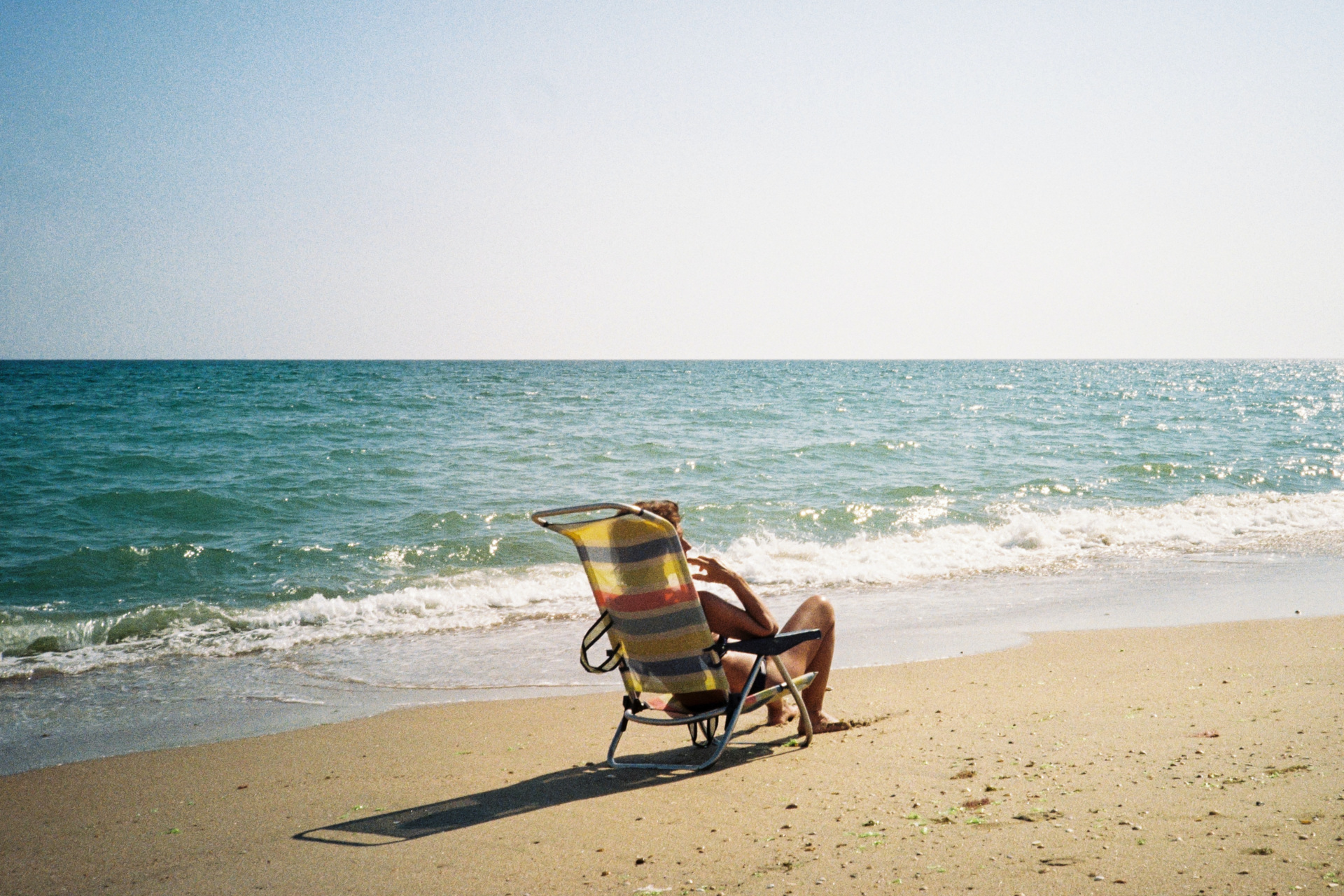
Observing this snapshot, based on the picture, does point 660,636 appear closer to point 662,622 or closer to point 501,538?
point 662,622

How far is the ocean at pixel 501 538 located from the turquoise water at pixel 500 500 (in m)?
0.07

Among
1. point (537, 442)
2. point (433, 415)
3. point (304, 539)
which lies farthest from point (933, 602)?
point (433, 415)

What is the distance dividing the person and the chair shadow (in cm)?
33

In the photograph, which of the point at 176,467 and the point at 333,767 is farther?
the point at 176,467

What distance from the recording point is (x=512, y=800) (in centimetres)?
392

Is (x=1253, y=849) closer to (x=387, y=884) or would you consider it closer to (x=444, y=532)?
(x=387, y=884)

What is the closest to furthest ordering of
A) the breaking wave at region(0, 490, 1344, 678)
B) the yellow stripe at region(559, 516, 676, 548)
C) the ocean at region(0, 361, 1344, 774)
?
the yellow stripe at region(559, 516, 676, 548)
the ocean at region(0, 361, 1344, 774)
the breaking wave at region(0, 490, 1344, 678)

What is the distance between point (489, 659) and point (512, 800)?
350cm

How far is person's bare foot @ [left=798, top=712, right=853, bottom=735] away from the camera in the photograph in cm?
472

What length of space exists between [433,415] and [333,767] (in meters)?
24.0

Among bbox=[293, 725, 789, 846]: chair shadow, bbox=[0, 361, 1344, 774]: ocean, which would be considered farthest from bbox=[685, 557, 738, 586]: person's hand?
bbox=[0, 361, 1344, 774]: ocean

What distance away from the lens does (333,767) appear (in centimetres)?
459

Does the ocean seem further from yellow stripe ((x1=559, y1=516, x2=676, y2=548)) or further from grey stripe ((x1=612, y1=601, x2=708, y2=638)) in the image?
yellow stripe ((x1=559, y1=516, x2=676, y2=548))

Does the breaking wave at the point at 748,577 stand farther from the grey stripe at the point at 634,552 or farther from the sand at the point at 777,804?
the grey stripe at the point at 634,552
